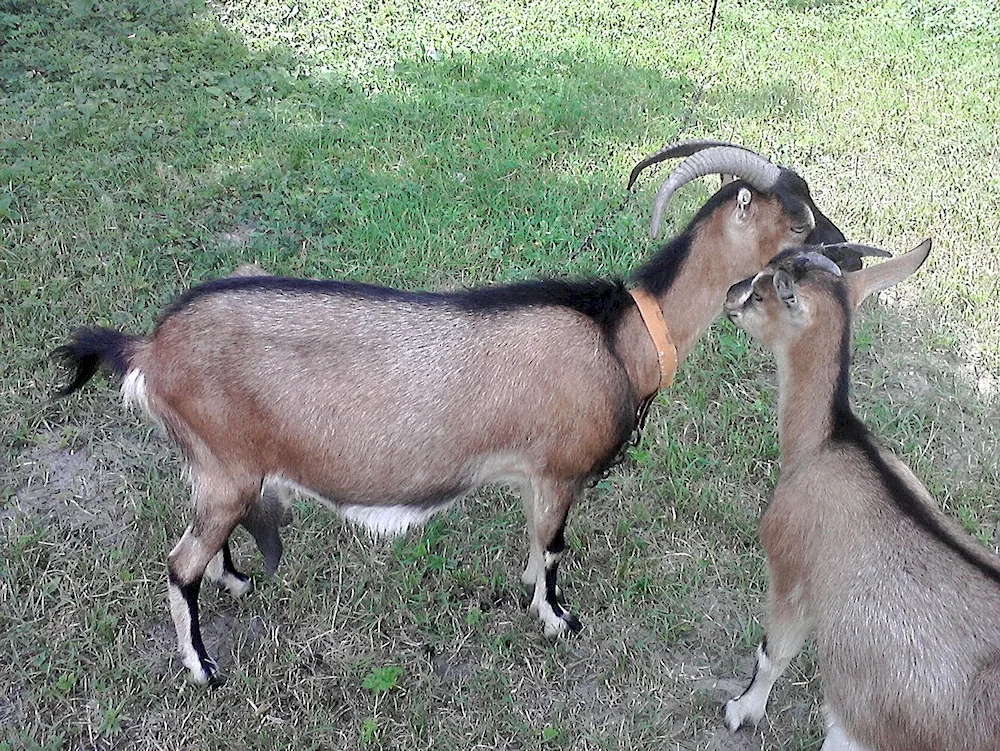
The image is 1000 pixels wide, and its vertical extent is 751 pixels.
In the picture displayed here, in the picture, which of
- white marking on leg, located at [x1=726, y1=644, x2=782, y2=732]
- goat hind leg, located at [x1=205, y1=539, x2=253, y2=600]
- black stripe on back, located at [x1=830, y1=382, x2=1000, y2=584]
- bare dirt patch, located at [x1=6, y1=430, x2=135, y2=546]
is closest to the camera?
black stripe on back, located at [x1=830, y1=382, x2=1000, y2=584]

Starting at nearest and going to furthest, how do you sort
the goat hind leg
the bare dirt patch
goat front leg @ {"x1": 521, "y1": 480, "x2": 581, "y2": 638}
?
goat front leg @ {"x1": 521, "y1": 480, "x2": 581, "y2": 638} → the goat hind leg → the bare dirt patch

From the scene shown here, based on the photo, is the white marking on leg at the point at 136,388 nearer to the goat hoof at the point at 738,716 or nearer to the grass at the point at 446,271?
the grass at the point at 446,271

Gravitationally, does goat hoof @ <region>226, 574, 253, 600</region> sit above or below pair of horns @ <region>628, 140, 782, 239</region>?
below

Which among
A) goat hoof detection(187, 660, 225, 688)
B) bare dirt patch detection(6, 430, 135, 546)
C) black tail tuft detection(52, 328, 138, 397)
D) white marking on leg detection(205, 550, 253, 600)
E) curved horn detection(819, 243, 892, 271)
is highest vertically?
curved horn detection(819, 243, 892, 271)

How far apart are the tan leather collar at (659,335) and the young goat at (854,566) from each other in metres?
0.24

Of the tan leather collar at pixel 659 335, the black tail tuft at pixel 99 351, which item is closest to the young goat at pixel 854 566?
the tan leather collar at pixel 659 335

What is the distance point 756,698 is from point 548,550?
0.87m

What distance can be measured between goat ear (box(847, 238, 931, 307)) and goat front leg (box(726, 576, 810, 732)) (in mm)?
1043

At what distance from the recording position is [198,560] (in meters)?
2.95

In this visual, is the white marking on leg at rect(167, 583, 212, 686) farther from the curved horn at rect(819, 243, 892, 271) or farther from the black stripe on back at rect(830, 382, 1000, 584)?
the curved horn at rect(819, 243, 892, 271)

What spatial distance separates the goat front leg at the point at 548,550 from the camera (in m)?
3.10

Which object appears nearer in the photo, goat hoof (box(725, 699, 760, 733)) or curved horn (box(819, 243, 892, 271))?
curved horn (box(819, 243, 892, 271))

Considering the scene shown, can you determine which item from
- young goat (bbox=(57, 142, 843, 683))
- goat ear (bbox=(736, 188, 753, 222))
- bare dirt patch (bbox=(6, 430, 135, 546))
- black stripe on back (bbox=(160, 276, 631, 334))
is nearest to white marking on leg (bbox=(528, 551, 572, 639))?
young goat (bbox=(57, 142, 843, 683))

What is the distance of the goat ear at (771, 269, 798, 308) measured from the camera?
2.73 metres
